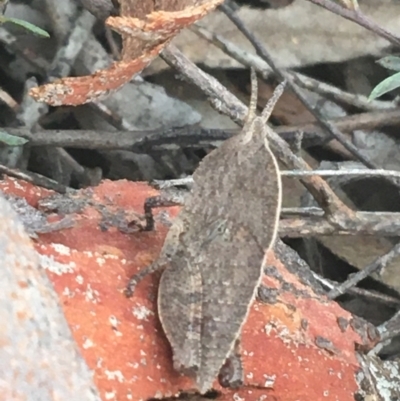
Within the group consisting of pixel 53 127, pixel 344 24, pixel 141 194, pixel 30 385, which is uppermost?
pixel 344 24

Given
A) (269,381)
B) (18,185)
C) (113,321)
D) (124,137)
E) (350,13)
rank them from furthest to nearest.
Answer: (124,137) < (350,13) < (18,185) < (269,381) < (113,321)

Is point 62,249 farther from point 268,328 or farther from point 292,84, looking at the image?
point 292,84

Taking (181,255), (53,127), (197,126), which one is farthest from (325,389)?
(53,127)

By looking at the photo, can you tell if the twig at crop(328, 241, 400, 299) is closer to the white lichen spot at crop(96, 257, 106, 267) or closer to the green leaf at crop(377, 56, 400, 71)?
the green leaf at crop(377, 56, 400, 71)

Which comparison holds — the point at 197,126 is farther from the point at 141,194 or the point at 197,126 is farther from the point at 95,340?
the point at 95,340

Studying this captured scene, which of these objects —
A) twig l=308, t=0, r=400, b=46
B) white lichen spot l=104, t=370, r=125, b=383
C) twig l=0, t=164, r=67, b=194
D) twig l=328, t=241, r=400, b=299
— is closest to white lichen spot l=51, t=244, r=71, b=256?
white lichen spot l=104, t=370, r=125, b=383

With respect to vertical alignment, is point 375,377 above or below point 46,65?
below

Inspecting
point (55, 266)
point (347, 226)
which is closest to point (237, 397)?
point (55, 266)
